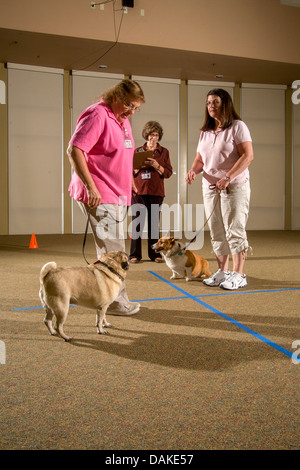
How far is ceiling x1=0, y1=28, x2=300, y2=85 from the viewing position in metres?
6.97

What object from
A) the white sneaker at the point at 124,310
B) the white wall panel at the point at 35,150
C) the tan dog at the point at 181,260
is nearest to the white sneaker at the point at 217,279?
the tan dog at the point at 181,260

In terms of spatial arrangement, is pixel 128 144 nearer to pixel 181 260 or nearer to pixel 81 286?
pixel 81 286

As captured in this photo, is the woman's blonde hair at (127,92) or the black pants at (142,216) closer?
the woman's blonde hair at (127,92)

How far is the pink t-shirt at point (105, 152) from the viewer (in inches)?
88.6

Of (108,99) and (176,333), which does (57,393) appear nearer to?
(176,333)

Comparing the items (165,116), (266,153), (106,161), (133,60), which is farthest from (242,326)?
(266,153)

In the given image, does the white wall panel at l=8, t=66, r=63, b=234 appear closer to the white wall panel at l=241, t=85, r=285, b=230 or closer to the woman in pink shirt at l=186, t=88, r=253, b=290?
the white wall panel at l=241, t=85, r=285, b=230

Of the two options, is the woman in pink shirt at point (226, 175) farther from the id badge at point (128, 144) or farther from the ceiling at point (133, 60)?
the ceiling at point (133, 60)

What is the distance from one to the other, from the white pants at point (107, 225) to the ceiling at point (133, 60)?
5.28 metres

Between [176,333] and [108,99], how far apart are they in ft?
4.46

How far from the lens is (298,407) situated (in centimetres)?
144

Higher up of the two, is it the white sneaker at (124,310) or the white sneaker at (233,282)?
the white sneaker at (233,282)

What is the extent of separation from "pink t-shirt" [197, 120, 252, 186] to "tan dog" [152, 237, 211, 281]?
699mm

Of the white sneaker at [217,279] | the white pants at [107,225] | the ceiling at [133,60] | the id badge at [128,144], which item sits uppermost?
the ceiling at [133,60]
